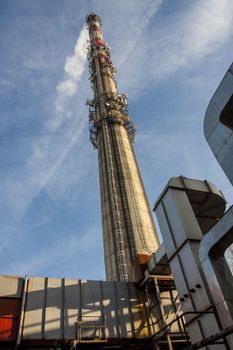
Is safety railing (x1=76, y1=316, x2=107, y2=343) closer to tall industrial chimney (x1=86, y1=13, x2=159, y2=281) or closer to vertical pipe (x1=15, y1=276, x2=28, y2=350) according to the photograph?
vertical pipe (x1=15, y1=276, x2=28, y2=350)

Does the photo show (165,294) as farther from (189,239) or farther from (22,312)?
(22,312)

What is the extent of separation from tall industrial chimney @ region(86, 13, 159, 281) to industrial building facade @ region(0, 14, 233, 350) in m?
2.43

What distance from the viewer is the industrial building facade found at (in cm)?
936

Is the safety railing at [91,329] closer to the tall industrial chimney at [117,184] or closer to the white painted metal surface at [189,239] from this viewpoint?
the tall industrial chimney at [117,184]

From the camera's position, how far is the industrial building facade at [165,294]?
9359mm

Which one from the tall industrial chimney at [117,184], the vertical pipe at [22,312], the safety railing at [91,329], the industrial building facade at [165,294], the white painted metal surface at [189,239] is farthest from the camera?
the tall industrial chimney at [117,184]

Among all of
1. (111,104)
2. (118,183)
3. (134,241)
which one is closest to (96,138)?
(111,104)

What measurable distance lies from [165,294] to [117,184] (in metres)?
17.2

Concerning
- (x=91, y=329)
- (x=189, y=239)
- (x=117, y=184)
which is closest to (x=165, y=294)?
(x=91, y=329)

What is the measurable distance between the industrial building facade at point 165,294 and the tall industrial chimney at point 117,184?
243cm

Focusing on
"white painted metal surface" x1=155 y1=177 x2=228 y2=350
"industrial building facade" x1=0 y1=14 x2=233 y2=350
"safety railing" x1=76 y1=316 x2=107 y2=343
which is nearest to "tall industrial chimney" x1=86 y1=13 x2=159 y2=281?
"industrial building facade" x1=0 y1=14 x2=233 y2=350

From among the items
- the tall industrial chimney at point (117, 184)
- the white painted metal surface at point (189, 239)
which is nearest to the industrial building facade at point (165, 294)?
the white painted metal surface at point (189, 239)

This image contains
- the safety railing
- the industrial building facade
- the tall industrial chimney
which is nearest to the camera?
the industrial building facade

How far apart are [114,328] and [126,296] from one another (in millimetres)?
1674
